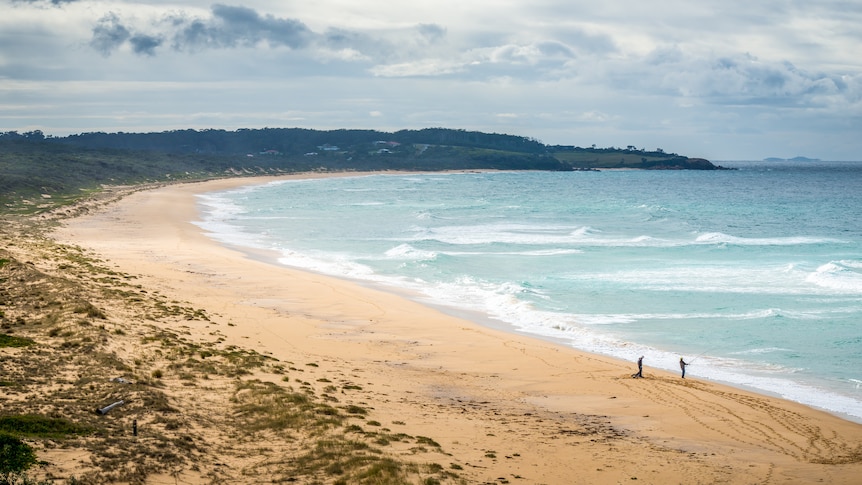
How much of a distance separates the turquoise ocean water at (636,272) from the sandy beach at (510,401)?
219 centimetres

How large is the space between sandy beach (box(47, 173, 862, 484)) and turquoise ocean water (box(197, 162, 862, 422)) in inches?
86.1

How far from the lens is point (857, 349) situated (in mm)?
19969

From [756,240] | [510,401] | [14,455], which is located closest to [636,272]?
[756,240]

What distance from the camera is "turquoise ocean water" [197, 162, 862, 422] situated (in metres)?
19.9

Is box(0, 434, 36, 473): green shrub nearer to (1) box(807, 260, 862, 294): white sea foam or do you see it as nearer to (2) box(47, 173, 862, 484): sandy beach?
(2) box(47, 173, 862, 484): sandy beach

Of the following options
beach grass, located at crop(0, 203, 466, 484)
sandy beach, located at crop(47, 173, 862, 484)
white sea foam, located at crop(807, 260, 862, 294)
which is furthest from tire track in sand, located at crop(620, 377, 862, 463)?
white sea foam, located at crop(807, 260, 862, 294)

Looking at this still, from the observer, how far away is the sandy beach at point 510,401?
1155 cm

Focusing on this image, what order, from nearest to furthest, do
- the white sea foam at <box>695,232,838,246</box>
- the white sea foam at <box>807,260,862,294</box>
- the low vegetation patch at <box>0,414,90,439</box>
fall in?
the low vegetation patch at <box>0,414,90,439</box>
the white sea foam at <box>807,260,862,294</box>
the white sea foam at <box>695,232,838,246</box>

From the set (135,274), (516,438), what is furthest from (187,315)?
(516,438)

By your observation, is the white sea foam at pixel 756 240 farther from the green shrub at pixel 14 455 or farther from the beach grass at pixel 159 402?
the green shrub at pixel 14 455

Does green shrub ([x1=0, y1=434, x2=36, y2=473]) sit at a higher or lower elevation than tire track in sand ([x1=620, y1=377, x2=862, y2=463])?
higher

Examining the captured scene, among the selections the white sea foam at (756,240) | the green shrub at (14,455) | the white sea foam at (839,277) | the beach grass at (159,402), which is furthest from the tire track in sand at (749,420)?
the white sea foam at (756,240)

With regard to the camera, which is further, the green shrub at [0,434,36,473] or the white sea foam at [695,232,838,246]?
the white sea foam at [695,232,838,246]

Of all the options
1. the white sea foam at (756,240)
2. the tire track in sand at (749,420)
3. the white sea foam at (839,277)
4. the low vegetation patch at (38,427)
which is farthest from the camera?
the white sea foam at (756,240)
